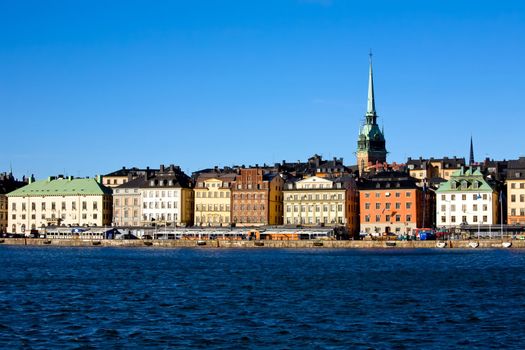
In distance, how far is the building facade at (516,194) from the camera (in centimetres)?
11690

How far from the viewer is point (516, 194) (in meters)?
118

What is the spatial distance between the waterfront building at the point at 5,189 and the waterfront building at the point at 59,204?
3687mm

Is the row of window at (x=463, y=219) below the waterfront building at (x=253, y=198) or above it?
below

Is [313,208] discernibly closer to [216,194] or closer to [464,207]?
[216,194]

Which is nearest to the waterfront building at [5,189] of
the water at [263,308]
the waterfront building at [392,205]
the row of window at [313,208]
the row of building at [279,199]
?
the row of building at [279,199]

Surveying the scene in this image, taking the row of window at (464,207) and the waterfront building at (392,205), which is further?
the waterfront building at (392,205)

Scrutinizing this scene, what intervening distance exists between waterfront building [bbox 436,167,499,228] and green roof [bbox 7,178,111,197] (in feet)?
154

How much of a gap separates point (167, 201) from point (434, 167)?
150 ft

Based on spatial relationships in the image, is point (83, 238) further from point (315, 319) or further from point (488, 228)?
point (315, 319)

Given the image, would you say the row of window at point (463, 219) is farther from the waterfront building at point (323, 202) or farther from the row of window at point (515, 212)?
the waterfront building at point (323, 202)

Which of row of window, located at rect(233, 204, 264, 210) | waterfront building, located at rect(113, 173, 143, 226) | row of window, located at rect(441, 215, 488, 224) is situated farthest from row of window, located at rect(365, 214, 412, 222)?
waterfront building, located at rect(113, 173, 143, 226)

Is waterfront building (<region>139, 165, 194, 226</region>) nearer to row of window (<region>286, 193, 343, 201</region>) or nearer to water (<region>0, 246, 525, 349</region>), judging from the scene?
row of window (<region>286, 193, 343, 201</region>)

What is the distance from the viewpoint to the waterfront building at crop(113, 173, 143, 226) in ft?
440

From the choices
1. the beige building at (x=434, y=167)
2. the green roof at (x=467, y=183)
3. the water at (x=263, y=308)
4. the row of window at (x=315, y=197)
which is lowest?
the water at (x=263, y=308)
